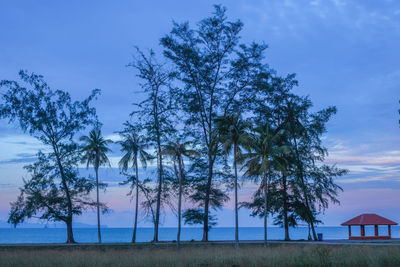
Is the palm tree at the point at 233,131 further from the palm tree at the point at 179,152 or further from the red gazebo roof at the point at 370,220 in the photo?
the red gazebo roof at the point at 370,220

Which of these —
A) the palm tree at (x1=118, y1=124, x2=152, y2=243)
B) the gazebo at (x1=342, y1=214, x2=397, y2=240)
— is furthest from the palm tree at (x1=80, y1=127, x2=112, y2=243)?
the gazebo at (x1=342, y1=214, x2=397, y2=240)

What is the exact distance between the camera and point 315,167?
3956 centimetres

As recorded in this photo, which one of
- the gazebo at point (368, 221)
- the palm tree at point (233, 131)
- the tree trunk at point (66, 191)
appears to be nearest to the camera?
the palm tree at point (233, 131)

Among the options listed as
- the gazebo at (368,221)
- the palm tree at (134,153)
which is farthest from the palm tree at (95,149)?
the gazebo at (368,221)

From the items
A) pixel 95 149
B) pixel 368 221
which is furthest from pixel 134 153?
pixel 368 221

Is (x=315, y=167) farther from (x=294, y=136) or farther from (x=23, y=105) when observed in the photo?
(x=23, y=105)

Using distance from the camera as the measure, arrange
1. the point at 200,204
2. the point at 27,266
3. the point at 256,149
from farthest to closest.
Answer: the point at 200,204 < the point at 256,149 < the point at 27,266

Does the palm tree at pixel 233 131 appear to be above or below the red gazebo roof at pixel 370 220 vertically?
above

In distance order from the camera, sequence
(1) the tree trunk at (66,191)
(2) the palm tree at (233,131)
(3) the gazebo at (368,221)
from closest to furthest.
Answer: (2) the palm tree at (233,131) → (1) the tree trunk at (66,191) → (3) the gazebo at (368,221)

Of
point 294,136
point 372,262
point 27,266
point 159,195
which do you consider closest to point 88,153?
point 159,195

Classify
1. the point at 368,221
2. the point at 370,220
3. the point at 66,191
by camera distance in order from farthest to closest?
the point at 370,220 < the point at 368,221 < the point at 66,191

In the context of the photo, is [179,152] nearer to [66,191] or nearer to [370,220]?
[66,191]

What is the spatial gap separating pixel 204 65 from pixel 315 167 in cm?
1337

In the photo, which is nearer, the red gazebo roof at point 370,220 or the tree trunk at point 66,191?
the tree trunk at point 66,191
